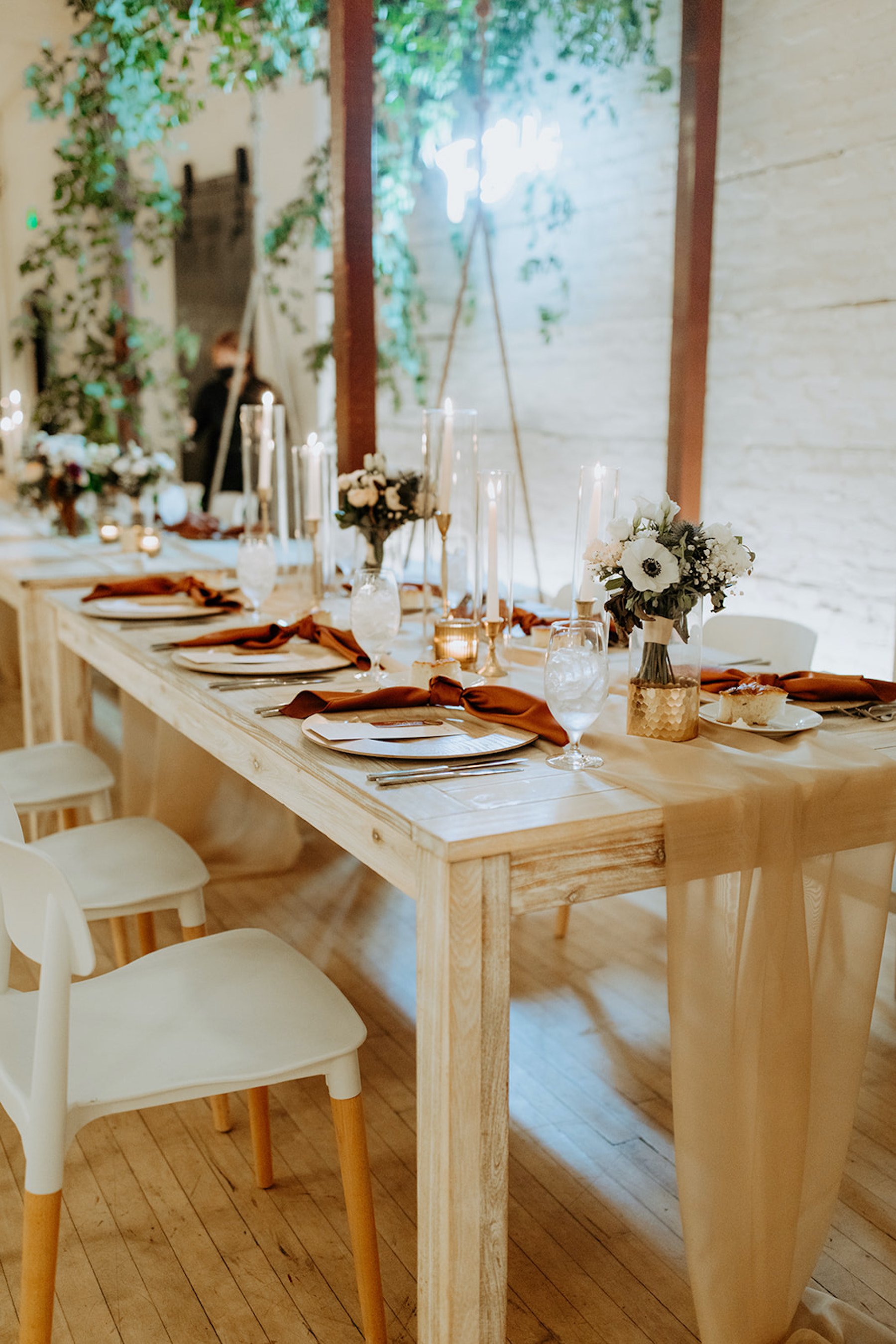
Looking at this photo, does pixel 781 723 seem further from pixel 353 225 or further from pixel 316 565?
pixel 353 225

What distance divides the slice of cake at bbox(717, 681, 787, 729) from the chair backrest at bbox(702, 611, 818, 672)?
31.9 inches

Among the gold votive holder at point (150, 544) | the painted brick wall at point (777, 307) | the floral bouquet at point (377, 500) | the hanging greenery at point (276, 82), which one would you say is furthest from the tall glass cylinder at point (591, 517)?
the hanging greenery at point (276, 82)

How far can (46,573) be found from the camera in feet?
10.6

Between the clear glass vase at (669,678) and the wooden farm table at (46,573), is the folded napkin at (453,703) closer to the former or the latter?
the clear glass vase at (669,678)

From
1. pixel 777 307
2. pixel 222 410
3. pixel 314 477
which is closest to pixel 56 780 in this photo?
pixel 314 477

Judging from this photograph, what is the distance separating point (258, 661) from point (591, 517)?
650 mm

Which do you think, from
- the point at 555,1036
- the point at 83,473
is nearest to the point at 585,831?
the point at 555,1036

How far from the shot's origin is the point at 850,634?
326 cm

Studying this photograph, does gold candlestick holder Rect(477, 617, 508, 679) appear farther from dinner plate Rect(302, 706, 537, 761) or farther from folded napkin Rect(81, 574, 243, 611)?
folded napkin Rect(81, 574, 243, 611)

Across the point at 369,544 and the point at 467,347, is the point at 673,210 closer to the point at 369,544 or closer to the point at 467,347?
the point at 467,347

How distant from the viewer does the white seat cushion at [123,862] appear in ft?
6.42

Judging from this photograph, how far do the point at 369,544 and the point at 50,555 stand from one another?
1.57 m

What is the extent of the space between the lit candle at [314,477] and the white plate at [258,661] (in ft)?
1.29

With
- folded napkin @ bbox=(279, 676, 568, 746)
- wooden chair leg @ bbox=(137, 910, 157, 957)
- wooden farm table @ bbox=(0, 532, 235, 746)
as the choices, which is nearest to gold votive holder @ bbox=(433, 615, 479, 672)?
folded napkin @ bbox=(279, 676, 568, 746)
